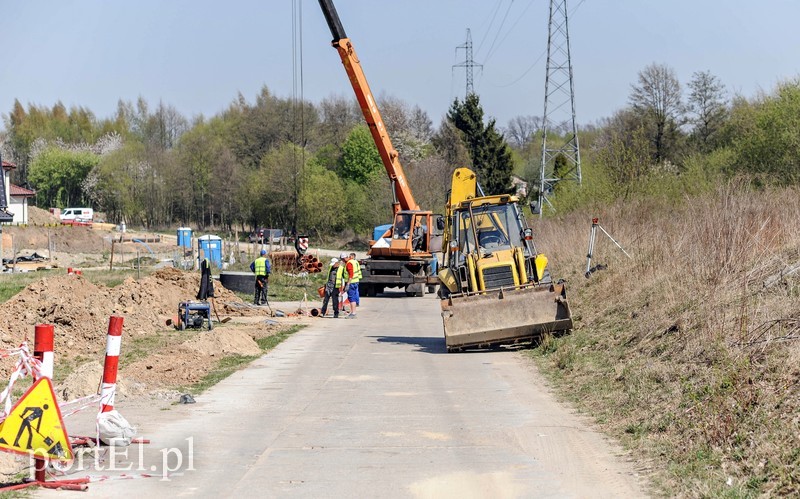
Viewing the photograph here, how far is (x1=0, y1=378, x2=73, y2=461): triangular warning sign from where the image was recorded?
7.29 m

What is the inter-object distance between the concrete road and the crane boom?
1925 cm

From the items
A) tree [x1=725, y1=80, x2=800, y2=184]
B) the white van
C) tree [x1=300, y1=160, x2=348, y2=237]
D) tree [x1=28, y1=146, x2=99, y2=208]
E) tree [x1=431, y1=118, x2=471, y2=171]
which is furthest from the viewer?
tree [x1=28, y1=146, x2=99, y2=208]

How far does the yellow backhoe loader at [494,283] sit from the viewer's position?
1770 centimetres

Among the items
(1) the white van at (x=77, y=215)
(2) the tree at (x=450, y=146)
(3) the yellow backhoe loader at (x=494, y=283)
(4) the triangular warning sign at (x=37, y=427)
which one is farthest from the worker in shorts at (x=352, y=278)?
(1) the white van at (x=77, y=215)

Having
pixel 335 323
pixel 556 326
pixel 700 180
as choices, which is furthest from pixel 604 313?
pixel 700 180

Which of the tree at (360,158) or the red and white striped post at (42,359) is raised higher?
the tree at (360,158)

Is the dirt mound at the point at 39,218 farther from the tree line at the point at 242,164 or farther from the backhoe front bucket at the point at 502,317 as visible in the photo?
the backhoe front bucket at the point at 502,317

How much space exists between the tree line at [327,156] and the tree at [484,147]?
0.35 ft

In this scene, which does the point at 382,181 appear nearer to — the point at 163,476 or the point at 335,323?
the point at 335,323

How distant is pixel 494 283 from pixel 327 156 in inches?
3043

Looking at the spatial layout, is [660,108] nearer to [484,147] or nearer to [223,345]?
[484,147]

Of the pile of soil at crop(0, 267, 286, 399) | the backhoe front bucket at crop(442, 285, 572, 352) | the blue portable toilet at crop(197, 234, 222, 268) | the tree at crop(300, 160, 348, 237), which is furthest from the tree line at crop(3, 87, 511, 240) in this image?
the backhoe front bucket at crop(442, 285, 572, 352)

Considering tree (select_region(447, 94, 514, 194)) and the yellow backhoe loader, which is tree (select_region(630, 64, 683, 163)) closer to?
tree (select_region(447, 94, 514, 194))

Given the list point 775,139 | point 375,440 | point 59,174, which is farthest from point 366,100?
point 59,174
